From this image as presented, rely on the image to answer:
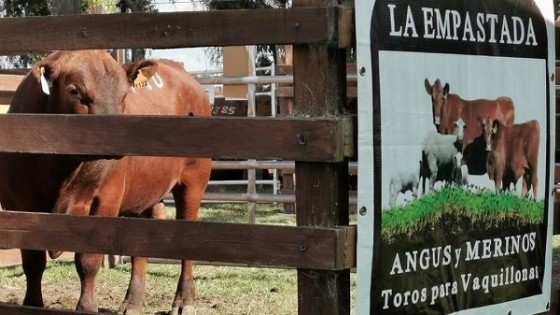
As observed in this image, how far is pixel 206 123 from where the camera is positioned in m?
3.90

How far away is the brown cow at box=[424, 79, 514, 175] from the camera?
13.1ft

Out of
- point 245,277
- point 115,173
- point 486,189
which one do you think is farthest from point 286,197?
point 486,189

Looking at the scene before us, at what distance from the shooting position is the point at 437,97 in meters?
3.99

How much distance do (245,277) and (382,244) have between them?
5298 mm

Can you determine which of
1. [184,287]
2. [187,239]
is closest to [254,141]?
[187,239]

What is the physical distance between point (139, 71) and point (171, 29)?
8.25 feet

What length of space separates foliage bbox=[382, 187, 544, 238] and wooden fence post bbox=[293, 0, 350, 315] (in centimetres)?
20

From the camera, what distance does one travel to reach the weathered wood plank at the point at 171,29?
369cm

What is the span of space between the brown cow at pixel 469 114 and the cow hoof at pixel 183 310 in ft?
12.5

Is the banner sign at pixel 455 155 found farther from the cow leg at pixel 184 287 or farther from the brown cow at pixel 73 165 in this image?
the cow leg at pixel 184 287

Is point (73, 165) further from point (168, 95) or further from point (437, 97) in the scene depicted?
point (437, 97)

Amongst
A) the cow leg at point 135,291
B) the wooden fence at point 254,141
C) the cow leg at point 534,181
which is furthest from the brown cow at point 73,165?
the cow leg at point 534,181

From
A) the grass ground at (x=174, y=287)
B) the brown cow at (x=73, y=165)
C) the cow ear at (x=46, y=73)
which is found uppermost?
the cow ear at (x=46, y=73)

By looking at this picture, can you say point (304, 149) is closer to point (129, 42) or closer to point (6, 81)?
point (129, 42)
